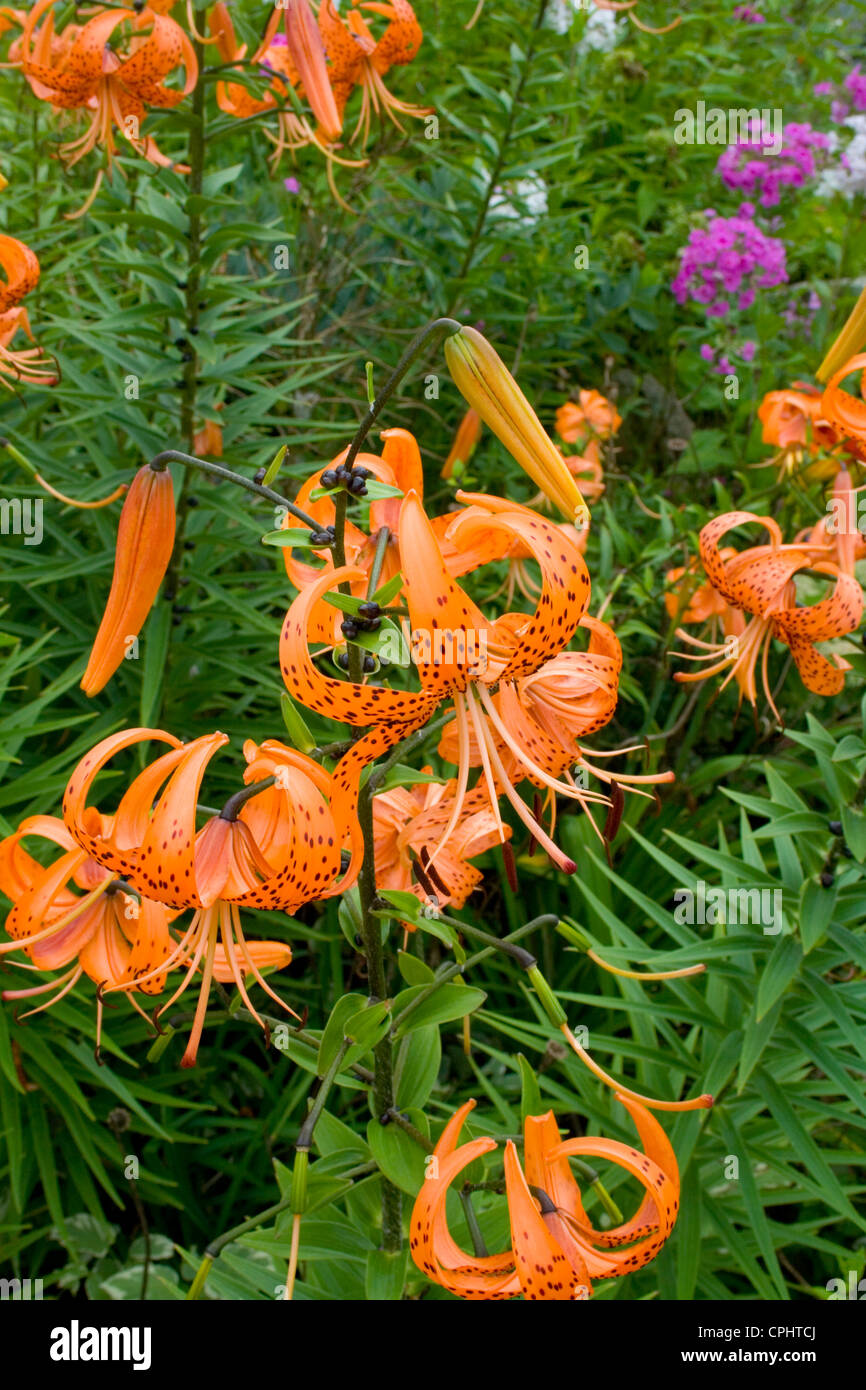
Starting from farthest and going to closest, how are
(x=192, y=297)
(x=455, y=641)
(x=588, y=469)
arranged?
(x=588, y=469) → (x=192, y=297) → (x=455, y=641)

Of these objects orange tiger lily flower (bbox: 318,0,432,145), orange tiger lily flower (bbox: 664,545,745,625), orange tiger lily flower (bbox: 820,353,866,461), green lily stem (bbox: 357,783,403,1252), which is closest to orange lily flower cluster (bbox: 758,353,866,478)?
orange tiger lily flower (bbox: 820,353,866,461)

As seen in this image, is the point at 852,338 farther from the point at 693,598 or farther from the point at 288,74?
the point at 288,74

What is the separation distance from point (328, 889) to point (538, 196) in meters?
2.57

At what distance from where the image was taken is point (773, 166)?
2.96 m

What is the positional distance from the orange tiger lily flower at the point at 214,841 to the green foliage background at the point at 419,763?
0.13 m

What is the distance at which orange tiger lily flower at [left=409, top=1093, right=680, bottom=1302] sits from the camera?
0.82m

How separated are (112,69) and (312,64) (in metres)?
0.33

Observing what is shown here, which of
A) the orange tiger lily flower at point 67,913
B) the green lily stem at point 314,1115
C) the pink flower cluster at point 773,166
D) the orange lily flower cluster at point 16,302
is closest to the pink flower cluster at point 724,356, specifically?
the pink flower cluster at point 773,166

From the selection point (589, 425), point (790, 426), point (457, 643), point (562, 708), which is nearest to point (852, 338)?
point (562, 708)

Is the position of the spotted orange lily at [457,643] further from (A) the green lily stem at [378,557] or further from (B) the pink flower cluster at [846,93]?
(B) the pink flower cluster at [846,93]

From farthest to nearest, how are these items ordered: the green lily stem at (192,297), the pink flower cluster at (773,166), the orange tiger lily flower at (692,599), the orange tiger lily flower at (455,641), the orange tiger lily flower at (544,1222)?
1. the pink flower cluster at (773,166)
2. the orange tiger lily flower at (692,599)
3. the green lily stem at (192,297)
4. the orange tiger lily flower at (544,1222)
5. the orange tiger lily flower at (455,641)

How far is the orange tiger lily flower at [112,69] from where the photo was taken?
67.6 inches

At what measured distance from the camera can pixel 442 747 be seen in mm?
1025

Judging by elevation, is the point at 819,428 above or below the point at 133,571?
above
